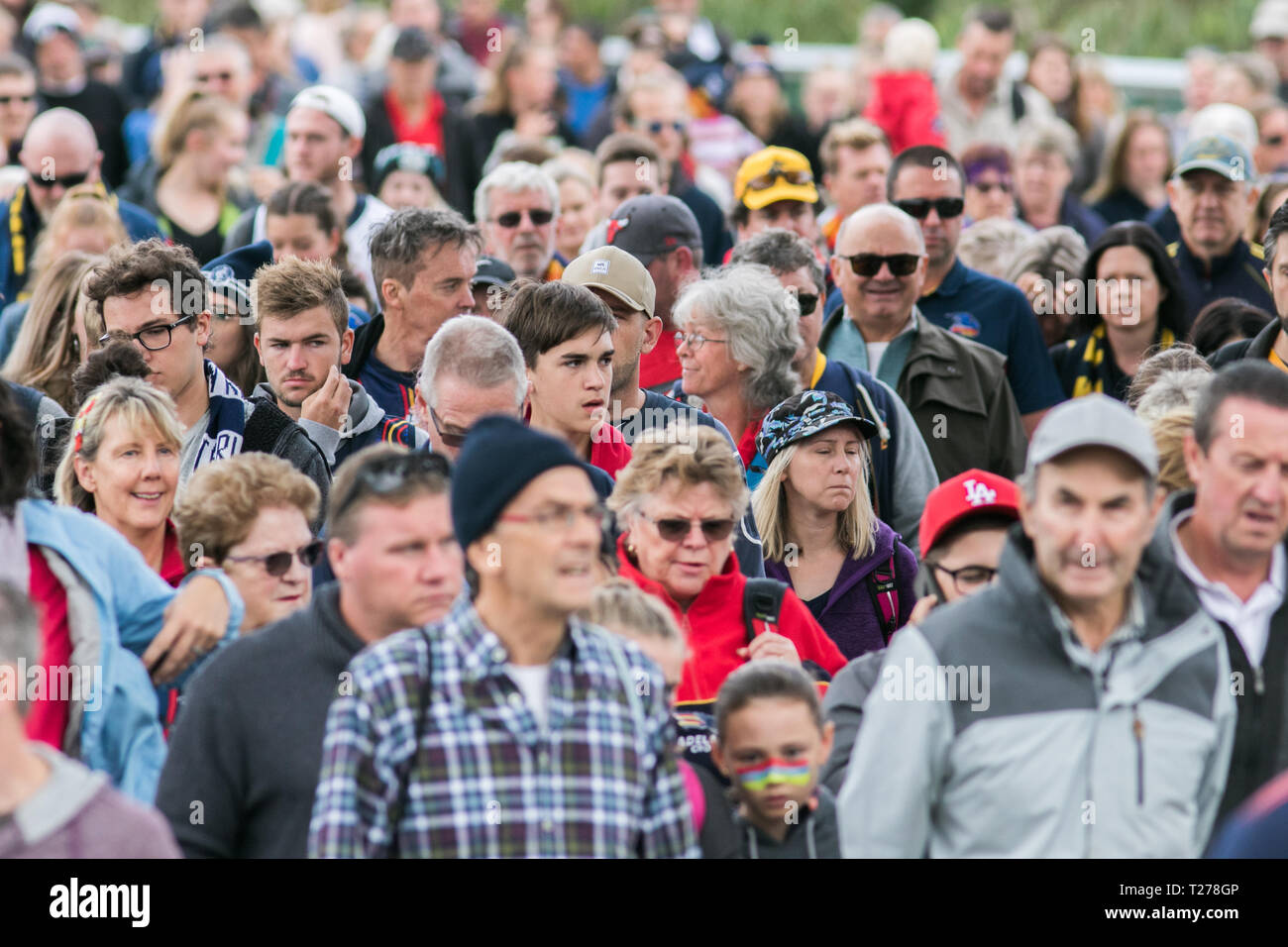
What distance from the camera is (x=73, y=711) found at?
182 inches

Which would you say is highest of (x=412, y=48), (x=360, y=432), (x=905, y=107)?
(x=412, y=48)

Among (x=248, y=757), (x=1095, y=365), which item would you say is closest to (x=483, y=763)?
(x=248, y=757)

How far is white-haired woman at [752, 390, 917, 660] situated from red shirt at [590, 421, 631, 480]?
0.49 metres

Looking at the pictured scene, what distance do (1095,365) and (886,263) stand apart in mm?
1239

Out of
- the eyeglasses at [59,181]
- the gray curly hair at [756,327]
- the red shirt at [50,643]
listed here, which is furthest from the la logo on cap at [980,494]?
the eyeglasses at [59,181]

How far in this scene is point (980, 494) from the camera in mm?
5203

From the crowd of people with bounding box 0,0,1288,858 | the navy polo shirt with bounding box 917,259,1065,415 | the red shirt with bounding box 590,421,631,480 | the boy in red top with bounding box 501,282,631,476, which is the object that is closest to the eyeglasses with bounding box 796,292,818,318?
the crowd of people with bounding box 0,0,1288,858

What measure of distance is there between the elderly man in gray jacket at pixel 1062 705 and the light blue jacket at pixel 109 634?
5.92ft

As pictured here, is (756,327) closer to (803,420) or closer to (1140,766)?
(803,420)

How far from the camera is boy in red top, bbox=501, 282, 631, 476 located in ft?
20.6

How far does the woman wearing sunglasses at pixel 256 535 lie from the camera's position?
5.19m
